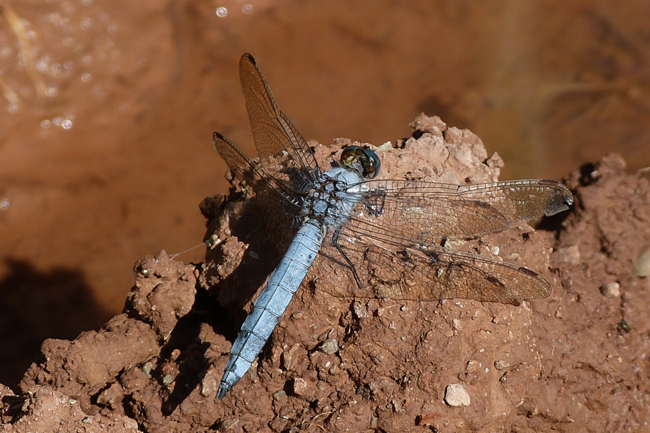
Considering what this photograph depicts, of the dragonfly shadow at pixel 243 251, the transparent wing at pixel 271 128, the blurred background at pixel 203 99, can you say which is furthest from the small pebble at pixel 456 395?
the blurred background at pixel 203 99

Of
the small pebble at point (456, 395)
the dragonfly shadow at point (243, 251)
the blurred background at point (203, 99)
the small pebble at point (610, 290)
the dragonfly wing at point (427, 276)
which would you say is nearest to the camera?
the small pebble at point (456, 395)

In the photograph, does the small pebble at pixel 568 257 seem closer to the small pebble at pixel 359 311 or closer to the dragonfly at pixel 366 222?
the dragonfly at pixel 366 222

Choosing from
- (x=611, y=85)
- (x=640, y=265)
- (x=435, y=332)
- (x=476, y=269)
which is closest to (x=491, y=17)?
(x=611, y=85)

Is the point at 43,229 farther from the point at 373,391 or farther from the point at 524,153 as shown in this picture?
the point at 524,153

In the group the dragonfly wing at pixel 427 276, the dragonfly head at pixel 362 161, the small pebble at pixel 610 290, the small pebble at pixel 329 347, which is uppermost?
the small pebble at pixel 610 290

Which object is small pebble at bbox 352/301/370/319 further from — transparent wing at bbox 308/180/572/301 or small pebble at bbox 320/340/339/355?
small pebble at bbox 320/340/339/355

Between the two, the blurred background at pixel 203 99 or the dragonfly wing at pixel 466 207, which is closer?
the dragonfly wing at pixel 466 207

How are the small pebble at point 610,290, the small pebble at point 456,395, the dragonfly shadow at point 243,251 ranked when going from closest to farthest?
1. the small pebble at point 456,395
2. the dragonfly shadow at point 243,251
3. the small pebble at point 610,290
